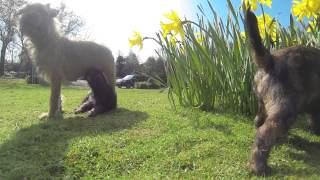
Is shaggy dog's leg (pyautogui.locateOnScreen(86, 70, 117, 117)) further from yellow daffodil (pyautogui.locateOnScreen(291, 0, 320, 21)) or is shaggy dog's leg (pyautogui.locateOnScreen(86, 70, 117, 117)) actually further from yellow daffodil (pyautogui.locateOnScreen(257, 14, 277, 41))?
yellow daffodil (pyautogui.locateOnScreen(291, 0, 320, 21))

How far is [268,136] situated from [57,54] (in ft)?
14.6

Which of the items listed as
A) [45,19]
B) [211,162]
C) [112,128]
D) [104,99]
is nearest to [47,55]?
[45,19]

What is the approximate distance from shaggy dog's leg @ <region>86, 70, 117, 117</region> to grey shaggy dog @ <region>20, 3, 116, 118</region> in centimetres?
2

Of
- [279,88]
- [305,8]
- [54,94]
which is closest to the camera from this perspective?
[279,88]

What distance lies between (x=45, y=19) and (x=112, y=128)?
2.35 meters

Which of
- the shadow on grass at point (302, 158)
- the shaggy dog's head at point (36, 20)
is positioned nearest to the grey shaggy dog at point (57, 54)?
the shaggy dog's head at point (36, 20)

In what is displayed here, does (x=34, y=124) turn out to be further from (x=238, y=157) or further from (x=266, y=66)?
(x=266, y=66)

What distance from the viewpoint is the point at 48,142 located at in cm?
528

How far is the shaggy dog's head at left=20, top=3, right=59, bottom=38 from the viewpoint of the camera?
677 centimetres

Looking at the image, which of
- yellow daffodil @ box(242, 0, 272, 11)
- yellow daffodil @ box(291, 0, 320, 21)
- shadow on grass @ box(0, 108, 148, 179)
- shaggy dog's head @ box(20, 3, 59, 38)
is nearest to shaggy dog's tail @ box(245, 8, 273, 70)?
yellow daffodil @ box(242, 0, 272, 11)

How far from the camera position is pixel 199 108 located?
6.87 m

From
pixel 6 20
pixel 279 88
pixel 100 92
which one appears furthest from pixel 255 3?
pixel 6 20

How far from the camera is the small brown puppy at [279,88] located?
12.5 feet

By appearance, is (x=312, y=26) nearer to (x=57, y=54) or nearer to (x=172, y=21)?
(x=172, y=21)
